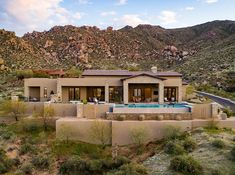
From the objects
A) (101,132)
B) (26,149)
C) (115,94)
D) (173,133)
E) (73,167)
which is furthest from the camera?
(115,94)

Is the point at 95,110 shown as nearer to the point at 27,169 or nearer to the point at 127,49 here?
the point at 27,169

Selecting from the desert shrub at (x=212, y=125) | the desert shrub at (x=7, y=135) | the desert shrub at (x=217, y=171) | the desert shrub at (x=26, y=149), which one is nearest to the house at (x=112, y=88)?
the desert shrub at (x=7, y=135)

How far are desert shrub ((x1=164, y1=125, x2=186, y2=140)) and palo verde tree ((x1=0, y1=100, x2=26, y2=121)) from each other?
1228cm

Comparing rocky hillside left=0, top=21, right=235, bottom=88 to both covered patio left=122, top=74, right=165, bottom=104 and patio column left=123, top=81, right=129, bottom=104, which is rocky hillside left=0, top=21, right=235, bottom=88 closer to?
covered patio left=122, top=74, right=165, bottom=104

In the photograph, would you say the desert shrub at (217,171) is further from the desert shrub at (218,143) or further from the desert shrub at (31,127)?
the desert shrub at (31,127)

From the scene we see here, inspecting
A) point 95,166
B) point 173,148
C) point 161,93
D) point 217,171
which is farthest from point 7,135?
point 217,171

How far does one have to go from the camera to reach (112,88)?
3350 centimetres

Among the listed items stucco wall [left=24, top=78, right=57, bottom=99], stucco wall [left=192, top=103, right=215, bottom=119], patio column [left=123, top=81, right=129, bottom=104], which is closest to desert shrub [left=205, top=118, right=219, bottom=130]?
stucco wall [left=192, top=103, right=215, bottom=119]

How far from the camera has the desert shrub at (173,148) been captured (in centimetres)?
2155

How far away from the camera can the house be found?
3297 centimetres

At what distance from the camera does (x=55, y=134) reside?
1052 inches

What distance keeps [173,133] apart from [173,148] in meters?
3.01

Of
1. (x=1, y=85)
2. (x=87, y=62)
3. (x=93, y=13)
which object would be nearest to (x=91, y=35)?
(x=93, y=13)

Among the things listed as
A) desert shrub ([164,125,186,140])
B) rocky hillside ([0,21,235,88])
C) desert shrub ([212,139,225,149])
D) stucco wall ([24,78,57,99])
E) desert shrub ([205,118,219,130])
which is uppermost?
rocky hillside ([0,21,235,88])
